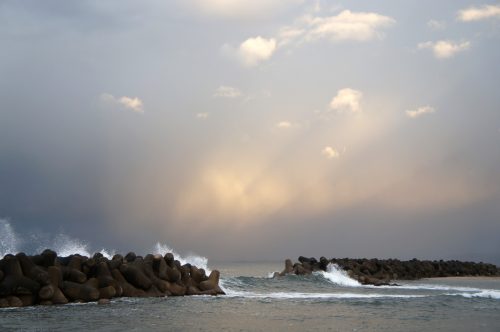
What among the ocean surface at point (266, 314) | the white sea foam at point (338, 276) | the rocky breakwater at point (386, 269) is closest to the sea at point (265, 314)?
the ocean surface at point (266, 314)

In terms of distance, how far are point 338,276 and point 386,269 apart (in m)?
10.0

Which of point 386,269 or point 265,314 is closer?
point 265,314

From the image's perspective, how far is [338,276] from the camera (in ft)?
156

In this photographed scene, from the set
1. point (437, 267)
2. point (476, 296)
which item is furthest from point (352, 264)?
point (476, 296)

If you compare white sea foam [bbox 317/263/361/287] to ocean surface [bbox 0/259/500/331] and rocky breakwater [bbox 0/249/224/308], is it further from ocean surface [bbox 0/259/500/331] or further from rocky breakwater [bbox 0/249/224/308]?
rocky breakwater [bbox 0/249/224/308]

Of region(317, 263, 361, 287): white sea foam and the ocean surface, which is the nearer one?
the ocean surface

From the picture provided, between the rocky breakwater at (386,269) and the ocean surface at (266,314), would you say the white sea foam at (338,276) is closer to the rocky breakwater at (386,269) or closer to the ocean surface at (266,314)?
the rocky breakwater at (386,269)

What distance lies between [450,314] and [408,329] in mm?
5062

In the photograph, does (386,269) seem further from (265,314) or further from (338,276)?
(265,314)

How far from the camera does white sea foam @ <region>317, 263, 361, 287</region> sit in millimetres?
44781

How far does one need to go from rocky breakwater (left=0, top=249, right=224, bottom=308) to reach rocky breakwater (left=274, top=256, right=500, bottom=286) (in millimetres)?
19080

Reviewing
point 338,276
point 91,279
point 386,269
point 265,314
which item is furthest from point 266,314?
point 386,269

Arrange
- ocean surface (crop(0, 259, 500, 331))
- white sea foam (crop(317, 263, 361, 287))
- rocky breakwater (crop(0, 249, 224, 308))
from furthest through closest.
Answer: white sea foam (crop(317, 263, 361, 287)), rocky breakwater (crop(0, 249, 224, 308)), ocean surface (crop(0, 259, 500, 331))

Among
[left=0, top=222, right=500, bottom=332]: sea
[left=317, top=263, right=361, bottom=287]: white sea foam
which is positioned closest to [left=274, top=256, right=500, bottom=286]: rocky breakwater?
[left=317, top=263, right=361, bottom=287]: white sea foam
